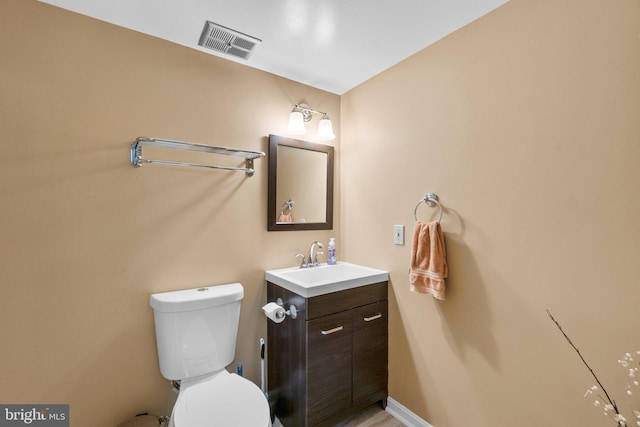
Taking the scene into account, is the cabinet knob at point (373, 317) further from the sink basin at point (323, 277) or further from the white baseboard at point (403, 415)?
the white baseboard at point (403, 415)

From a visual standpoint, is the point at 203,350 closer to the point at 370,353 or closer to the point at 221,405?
the point at 221,405

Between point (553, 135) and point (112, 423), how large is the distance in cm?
249

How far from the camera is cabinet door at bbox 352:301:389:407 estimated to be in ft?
5.72

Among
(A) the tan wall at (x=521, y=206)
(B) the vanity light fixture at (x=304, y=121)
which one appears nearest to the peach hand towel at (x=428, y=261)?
(A) the tan wall at (x=521, y=206)

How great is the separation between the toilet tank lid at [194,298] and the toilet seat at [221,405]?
1.26ft

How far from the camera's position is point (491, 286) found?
1.39 meters

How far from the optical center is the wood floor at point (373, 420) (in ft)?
5.78

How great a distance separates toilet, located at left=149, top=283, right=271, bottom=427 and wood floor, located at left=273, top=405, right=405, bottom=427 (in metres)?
0.65

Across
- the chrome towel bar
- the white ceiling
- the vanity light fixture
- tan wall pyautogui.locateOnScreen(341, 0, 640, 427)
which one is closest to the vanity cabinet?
tan wall pyautogui.locateOnScreen(341, 0, 640, 427)

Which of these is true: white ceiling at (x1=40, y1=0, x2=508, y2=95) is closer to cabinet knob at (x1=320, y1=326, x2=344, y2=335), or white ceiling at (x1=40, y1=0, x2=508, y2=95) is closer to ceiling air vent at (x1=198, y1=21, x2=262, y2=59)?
ceiling air vent at (x1=198, y1=21, x2=262, y2=59)

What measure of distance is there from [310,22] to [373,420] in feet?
7.77

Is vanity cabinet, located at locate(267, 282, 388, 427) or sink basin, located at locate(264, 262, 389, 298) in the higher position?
sink basin, located at locate(264, 262, 389, 298)

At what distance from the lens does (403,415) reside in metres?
1.80

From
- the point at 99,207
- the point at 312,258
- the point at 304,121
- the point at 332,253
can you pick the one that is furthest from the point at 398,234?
the point at 99,207
